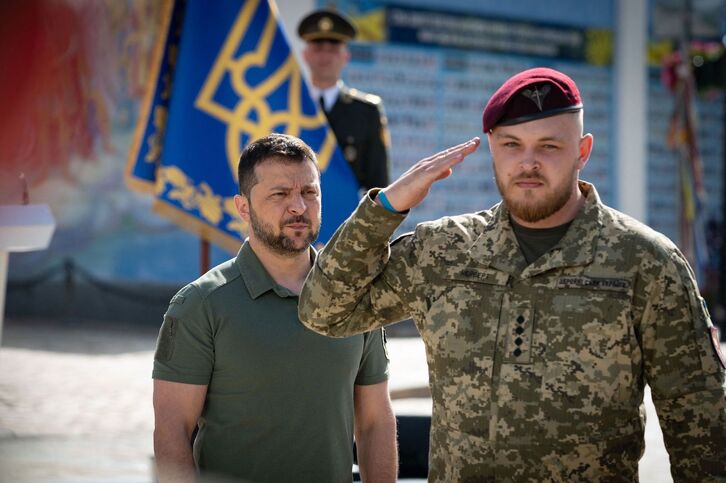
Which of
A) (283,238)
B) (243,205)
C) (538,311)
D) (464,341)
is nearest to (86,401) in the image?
(243,205)

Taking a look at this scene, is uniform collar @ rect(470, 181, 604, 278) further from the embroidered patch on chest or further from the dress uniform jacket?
the dress uniform jacket

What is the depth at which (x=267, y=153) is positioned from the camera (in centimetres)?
306

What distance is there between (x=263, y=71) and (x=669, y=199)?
36.8ft

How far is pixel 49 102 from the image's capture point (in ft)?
3.19

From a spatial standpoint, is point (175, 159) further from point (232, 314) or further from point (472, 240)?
point (472, 240)

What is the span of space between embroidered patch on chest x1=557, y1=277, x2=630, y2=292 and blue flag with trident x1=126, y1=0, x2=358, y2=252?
347cm

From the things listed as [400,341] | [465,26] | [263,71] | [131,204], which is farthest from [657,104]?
[263,71]

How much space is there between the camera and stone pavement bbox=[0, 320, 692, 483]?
1.18 metres

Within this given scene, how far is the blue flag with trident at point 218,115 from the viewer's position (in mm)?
5621

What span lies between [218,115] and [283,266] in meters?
2.91

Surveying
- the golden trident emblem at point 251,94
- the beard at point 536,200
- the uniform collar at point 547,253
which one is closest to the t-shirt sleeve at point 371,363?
the uniform collar at point 547,253

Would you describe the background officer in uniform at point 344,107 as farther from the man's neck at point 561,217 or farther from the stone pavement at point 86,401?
the man's neck at point 561,217

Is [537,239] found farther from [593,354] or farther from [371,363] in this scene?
[371,363]

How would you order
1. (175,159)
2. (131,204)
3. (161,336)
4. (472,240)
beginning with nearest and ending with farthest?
1. (472,240)
2. (161,336)
3. (175,159)
4. (131,204)
